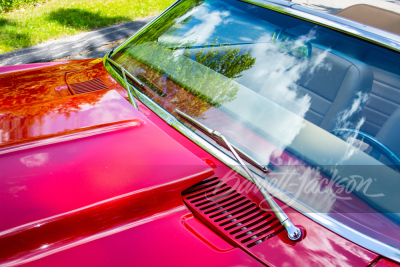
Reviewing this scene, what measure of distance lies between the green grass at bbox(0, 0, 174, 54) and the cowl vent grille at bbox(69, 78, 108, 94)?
4278 millimetres

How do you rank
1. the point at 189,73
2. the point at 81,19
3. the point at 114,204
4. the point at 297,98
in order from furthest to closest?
the point at 81,19 < the point at 189,73 < the point at 297,98 < the point at 114,204

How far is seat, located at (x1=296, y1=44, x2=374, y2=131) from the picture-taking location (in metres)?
1.49

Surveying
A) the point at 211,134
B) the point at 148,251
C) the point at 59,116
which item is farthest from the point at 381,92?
the point at 59,116

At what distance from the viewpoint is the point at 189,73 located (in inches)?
68.9

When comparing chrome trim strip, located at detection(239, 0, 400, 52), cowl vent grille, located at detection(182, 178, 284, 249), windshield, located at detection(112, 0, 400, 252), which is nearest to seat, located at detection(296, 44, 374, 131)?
windshield, located at detection(112, 0, 400, 252)

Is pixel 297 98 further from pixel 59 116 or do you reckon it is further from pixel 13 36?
pixel 13 36

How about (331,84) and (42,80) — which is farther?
(42,80)

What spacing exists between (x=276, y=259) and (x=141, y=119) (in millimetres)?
830

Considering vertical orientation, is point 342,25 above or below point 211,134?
above

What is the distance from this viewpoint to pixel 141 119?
4.77ft

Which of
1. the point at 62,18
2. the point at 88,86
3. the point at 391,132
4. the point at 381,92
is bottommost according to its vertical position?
the point at 62,18

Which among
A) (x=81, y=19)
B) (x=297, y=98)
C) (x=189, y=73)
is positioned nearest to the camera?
(x=297, y=98)

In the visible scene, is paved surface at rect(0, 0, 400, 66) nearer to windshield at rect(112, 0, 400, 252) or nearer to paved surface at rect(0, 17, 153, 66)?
paved surface at rect(0, 17, 153, 66)

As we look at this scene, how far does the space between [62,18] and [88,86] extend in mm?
6007
